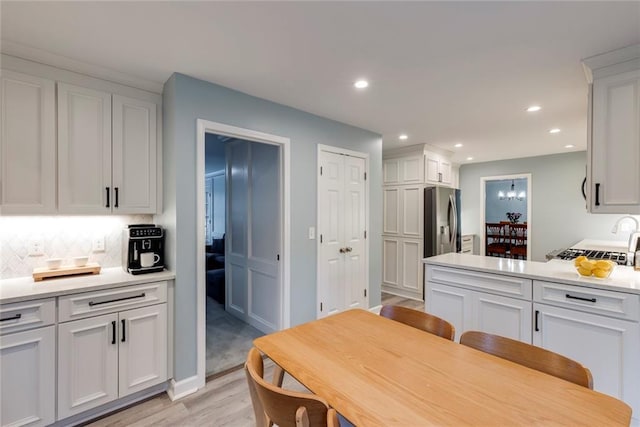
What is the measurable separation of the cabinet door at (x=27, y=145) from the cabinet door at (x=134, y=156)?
1.19 ft

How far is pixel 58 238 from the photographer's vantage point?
222 centimetres

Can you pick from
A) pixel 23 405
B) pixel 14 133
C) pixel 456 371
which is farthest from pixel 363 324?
pixel 14 133

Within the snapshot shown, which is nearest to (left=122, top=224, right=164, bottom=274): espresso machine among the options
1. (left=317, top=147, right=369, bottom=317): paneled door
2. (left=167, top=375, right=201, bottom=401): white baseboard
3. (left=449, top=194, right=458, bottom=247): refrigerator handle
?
(left=167, top=375, right=201, bottom=401): white baseboard

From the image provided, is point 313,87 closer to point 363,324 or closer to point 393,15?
point 393,15

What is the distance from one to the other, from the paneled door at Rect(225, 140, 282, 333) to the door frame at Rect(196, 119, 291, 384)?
72mm


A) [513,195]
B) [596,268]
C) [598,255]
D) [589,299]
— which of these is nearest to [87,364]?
[589,299]

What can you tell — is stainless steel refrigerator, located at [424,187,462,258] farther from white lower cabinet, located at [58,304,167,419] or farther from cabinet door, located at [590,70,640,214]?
white lower cabinet, located at [58,304,167,419]

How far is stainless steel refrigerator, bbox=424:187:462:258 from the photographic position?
14.3ft

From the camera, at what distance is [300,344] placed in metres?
1.39

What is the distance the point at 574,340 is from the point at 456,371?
136cm

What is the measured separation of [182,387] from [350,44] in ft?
8.90

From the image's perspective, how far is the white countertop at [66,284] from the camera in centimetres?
171

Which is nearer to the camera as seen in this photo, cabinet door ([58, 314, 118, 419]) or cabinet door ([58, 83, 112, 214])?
cabinet door ([58, 314, 118, 419])

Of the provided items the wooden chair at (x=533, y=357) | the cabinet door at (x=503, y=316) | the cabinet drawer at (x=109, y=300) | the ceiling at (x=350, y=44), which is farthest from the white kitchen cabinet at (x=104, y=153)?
the cabinet door at (x=503, y=316)
